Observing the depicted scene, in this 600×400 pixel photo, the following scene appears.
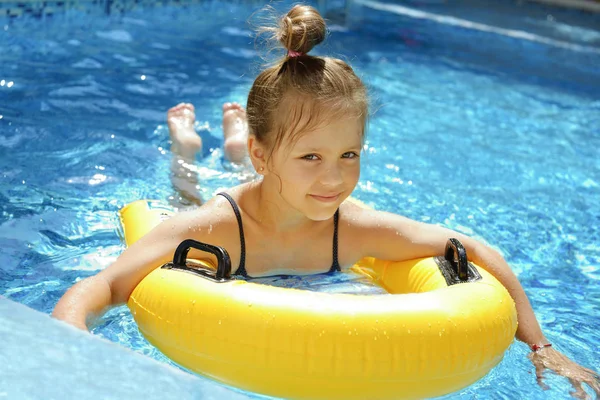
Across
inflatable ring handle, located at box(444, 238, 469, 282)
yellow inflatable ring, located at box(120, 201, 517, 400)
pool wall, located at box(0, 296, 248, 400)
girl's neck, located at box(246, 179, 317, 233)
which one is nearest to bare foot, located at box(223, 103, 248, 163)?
girl's neck, located at box(246, 179, 317, 233)

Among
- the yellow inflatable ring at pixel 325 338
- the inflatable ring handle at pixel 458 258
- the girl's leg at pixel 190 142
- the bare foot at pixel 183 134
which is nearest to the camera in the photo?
the yellow inflatable ring at pixel 325 338

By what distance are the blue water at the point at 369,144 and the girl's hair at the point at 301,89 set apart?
20 centimetres

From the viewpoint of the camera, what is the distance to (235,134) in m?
4.23

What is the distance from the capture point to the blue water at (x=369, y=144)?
3.15 meters

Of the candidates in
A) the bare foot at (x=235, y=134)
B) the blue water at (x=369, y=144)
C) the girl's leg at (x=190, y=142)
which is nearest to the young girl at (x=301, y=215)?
the blue water at (x=369, y=144)

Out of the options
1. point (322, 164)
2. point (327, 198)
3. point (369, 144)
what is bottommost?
point (369, 144)

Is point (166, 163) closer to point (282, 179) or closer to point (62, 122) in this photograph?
point (62, 122)

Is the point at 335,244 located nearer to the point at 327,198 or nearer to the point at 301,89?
the point at 327,198

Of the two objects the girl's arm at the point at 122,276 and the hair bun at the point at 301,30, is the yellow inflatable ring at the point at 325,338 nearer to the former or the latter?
the girl's arm at the point at 122,276

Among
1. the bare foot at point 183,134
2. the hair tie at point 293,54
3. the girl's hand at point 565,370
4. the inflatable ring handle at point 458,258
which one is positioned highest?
the hair tie at point 293,54

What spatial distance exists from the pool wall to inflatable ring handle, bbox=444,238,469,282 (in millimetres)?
1019

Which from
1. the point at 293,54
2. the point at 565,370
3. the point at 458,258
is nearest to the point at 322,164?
the point at 293,54

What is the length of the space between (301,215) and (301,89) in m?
0.46

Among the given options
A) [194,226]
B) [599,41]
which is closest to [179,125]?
[194,226]
